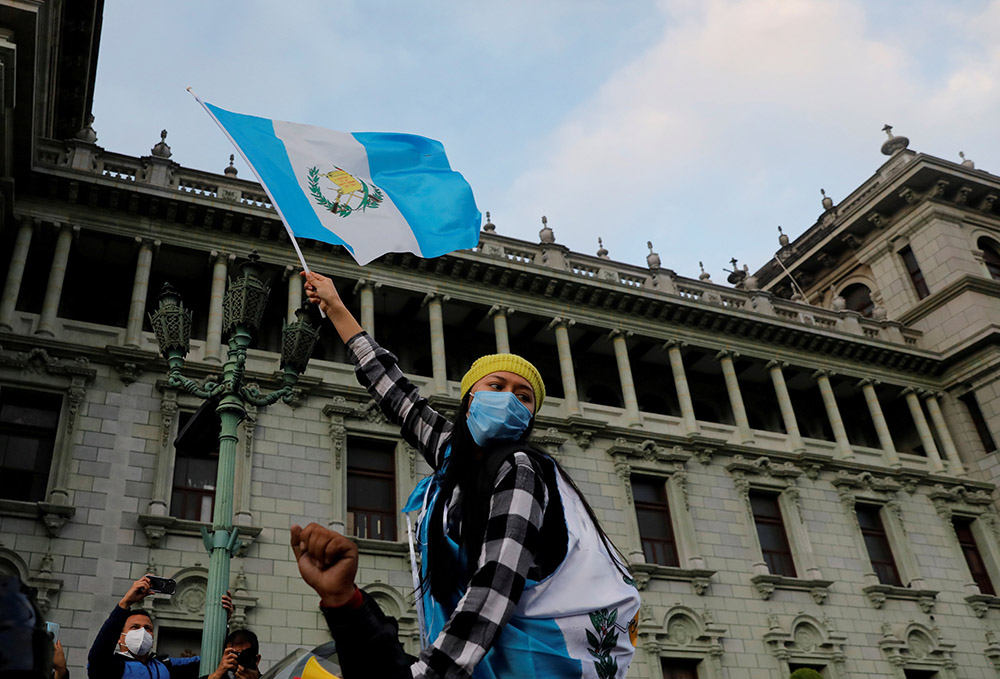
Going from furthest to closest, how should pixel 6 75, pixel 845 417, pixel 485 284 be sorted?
pixel 845 417
pixel 485 284
pixel 6 75

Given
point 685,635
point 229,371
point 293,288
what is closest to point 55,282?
point 293,288

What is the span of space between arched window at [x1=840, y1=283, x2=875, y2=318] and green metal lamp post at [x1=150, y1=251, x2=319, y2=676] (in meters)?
28.4

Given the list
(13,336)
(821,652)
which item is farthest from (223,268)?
(821,652)

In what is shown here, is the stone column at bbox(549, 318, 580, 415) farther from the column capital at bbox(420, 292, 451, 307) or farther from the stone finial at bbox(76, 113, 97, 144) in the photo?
the stone finial at bbox(76, 113, 97, 144)

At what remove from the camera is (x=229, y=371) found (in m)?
8.88

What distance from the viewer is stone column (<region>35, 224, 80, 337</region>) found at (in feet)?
57.8

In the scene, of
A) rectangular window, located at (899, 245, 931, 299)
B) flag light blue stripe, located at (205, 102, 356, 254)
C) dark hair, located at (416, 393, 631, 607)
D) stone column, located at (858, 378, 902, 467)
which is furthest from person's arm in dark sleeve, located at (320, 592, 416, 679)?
rectangular window, located at (899, 245, 931, 299)

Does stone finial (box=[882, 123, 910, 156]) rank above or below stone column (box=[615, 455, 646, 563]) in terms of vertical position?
above

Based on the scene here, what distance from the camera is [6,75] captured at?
50.3ft

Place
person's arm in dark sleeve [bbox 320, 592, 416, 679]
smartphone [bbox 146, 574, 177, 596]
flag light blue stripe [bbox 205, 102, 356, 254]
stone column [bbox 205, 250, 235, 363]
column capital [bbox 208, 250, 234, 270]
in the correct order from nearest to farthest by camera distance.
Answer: person's arm in dark sleeve [bbox 320, 592, 416, 679]
smartphone [bbox 146, 574, 177, 596]
flag light blue stripe [bbox 205, 102, 356, 254]
stone column [bbox 205, 250, 235, 363]
column capital [bbox 208, 250, 234, 270]

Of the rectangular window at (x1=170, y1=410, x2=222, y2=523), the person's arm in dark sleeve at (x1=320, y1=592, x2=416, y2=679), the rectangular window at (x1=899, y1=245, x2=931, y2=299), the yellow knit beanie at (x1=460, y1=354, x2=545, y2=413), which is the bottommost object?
the person's arm in dark sleeve at (x1=320, y1=592, x2=416, y2=679)

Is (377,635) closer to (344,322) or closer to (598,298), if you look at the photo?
(344,322)

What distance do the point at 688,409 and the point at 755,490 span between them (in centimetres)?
279

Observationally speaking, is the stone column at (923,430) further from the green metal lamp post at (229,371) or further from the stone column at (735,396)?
the green metal lamp post at (229,371)
